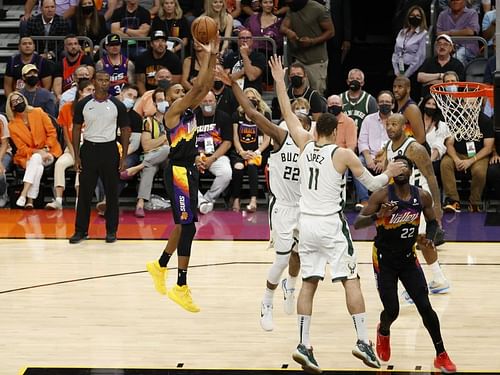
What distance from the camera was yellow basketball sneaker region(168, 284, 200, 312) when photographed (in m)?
10.7

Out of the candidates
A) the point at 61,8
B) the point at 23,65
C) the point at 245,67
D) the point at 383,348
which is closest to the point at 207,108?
the point at 245,67

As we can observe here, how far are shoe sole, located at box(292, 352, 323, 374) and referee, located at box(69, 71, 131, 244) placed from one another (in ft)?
18.7

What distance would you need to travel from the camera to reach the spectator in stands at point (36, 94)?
16719 mm

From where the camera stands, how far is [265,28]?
1773 cm

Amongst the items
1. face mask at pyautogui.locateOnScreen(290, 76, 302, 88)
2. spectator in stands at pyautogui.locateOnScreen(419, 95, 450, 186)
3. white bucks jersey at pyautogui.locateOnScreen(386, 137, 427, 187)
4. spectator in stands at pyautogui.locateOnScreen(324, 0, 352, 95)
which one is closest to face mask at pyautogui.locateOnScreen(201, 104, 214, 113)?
face mask at pyautogui.locateOnScreen(290, 76, 302, 88)

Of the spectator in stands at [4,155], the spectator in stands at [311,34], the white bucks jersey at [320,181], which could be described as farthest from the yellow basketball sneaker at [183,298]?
the spectator in stands at [311,34]

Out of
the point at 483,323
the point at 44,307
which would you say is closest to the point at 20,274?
the point at 44,307

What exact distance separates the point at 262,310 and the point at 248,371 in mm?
1113

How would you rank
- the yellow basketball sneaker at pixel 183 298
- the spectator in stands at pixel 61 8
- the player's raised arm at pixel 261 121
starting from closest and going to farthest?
the player's raised arm at pixel 261 121
the yellow basketball sneaker at pixel 183 298
the spectator in stands at pixel 61 8

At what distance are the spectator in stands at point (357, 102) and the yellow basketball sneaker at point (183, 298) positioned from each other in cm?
607

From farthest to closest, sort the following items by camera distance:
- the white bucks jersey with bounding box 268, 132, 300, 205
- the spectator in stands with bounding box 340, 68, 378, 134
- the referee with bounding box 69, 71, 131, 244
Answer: the spectator in stands with bounding box 340, 68, 378, 134
the referee with bounding box 69, 71, 131, 244
the white bucks jersey with bounding box 268, 132, 300, 205

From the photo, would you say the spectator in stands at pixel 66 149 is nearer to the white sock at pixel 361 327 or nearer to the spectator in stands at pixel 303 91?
the spectator in stands at pixel 303 91

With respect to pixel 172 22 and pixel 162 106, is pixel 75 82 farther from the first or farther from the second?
pixel 172 22

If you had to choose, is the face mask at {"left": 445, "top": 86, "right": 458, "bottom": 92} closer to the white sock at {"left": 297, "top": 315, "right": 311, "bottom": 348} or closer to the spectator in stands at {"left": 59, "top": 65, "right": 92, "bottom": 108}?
the spectator in stands at {"left": 59, "top": 65, "right": 92, "bottom": 108}
